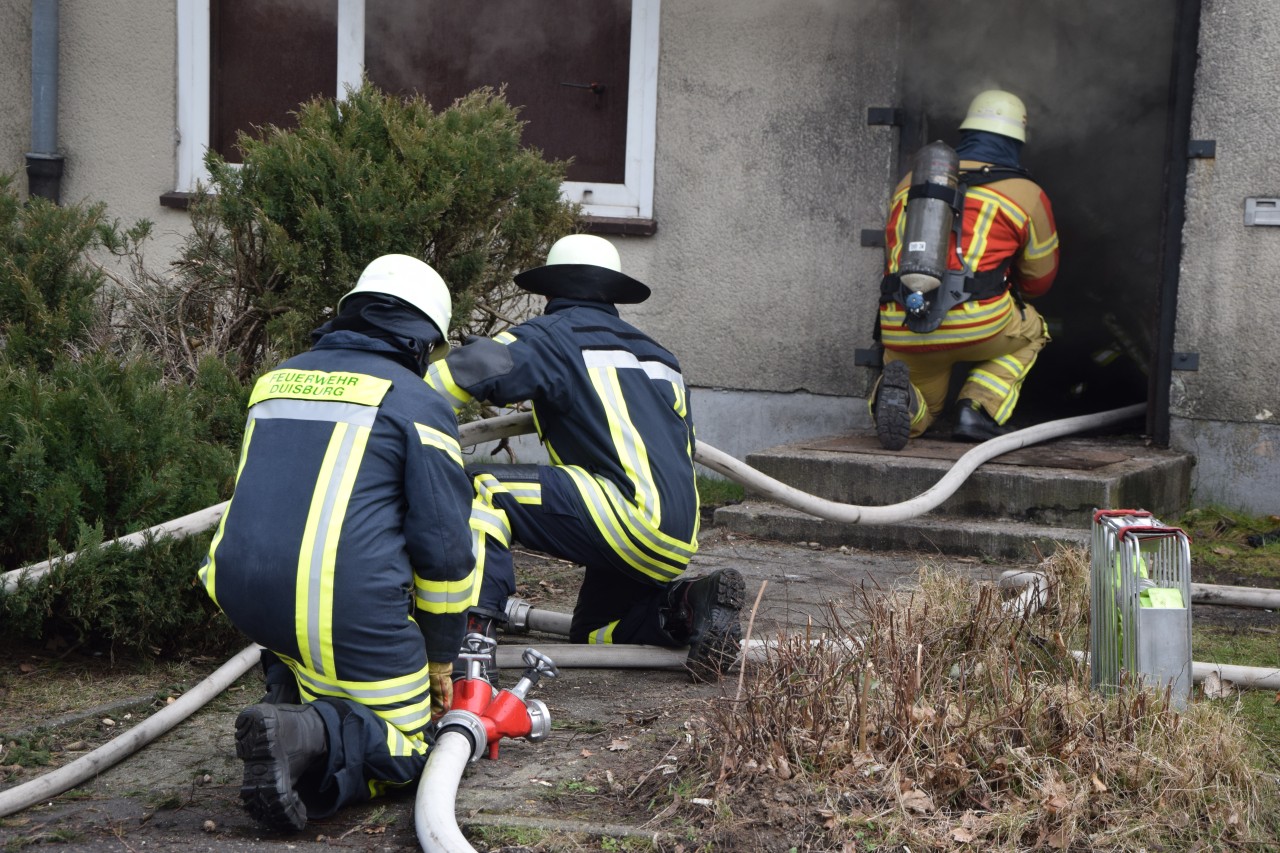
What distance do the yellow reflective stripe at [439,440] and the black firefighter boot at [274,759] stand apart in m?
0.69

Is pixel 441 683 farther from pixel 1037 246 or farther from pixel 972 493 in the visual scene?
pixel 1037 246

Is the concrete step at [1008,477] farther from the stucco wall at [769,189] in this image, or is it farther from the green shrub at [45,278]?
the green shrub at [45,278]

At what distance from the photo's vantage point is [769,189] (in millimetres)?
7844

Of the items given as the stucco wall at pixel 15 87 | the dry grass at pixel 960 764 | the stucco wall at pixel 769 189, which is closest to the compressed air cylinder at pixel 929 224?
the stucco wall at pixel 769 189

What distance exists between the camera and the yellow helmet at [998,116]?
7.32 m

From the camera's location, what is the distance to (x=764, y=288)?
7.89 meters

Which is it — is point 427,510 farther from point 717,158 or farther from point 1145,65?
point 1145,65

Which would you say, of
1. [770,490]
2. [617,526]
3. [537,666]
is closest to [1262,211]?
[770,490]

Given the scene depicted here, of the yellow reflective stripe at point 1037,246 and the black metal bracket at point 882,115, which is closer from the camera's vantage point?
the yellow reflective stripe at point 1037,246

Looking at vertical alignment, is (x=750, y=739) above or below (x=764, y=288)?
below

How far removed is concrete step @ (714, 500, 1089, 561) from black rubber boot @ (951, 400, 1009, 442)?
2.78 ft

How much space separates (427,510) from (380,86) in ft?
18.6

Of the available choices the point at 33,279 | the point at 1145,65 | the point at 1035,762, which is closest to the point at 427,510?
the point at 1035,762

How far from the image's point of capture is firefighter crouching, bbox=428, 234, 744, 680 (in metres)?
4.16
